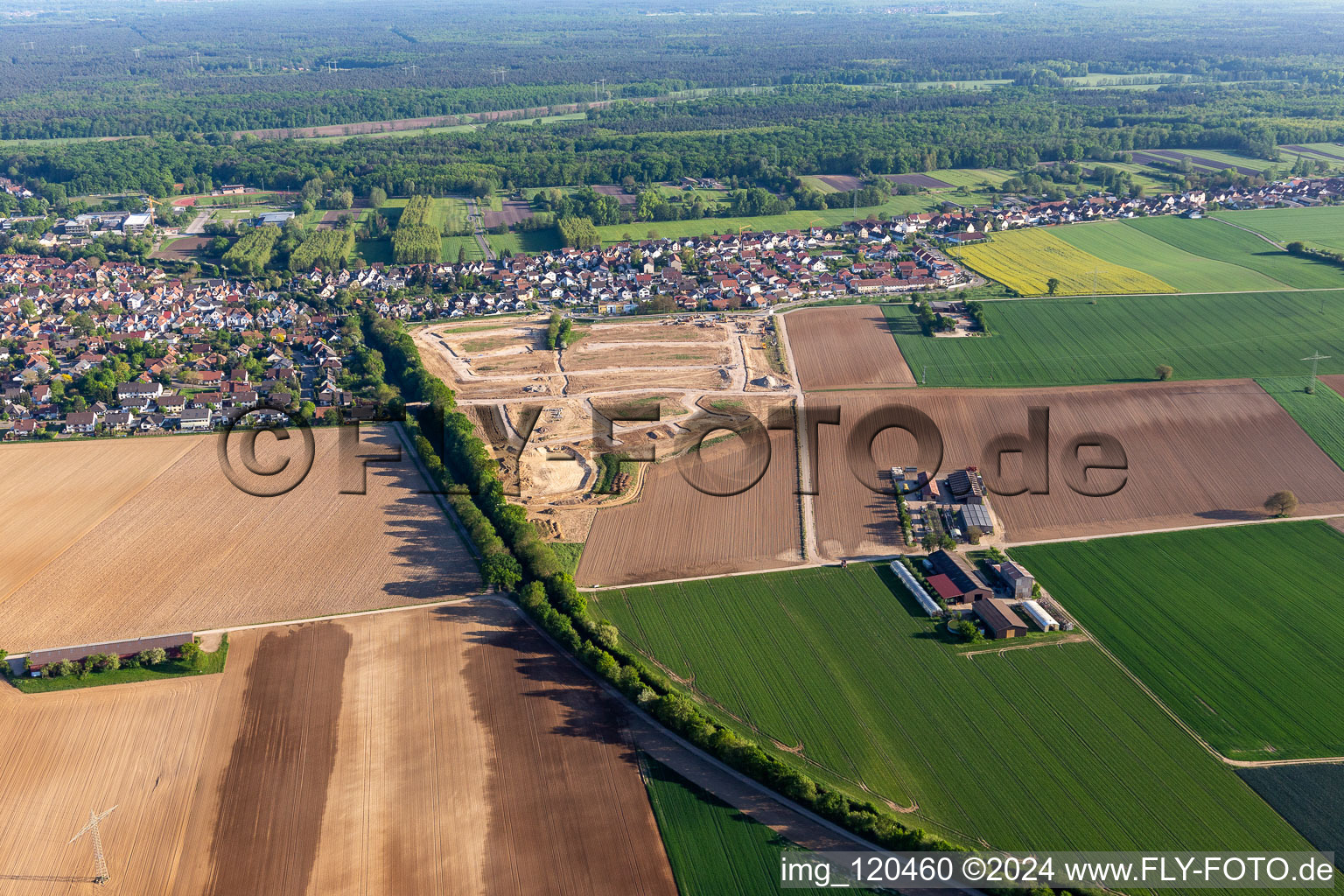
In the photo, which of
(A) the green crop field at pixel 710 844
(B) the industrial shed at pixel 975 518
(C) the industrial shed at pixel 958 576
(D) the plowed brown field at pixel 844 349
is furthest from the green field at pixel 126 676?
(D) the plowed brown field at pixel 844 349

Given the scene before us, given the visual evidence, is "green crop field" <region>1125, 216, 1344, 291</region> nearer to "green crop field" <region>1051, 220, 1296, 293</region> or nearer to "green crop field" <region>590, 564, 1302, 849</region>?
"green crop field" <region>1051, 220, 1296, 293</region>

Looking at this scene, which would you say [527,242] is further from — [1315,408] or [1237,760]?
[1237,760]

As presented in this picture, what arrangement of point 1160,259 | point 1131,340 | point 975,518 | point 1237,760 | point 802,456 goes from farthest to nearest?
point 1160,259, point 1131,340, point 802,456, point 975,518, point 1237,760

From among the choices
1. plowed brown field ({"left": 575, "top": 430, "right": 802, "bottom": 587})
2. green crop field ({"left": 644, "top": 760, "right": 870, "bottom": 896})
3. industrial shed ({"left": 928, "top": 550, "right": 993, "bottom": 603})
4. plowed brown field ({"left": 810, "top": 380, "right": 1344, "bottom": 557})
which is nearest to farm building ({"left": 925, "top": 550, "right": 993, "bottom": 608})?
industrial shed ({"left": 928, "top": 550, "right": 993, "bottom": 603})

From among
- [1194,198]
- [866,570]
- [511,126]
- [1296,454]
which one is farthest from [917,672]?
[511,126]

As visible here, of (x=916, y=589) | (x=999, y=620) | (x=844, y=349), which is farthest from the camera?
(x=844, y=349)

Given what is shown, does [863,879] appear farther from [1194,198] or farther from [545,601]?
[1194,198]

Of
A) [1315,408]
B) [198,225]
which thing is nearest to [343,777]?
[1315,408]

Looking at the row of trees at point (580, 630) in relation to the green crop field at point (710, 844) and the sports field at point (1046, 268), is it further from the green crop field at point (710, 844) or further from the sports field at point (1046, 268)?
the sports field at point (1046, 268)
